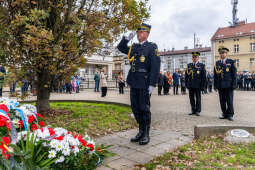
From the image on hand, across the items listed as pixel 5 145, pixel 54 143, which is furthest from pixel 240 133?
pixel 5 145

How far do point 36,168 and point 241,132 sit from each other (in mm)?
3833

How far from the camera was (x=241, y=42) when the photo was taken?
56.6m

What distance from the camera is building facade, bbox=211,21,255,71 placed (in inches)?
2187

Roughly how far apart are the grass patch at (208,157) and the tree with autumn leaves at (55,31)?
11.9 feet

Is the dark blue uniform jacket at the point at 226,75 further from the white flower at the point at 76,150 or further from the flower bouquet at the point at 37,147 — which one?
the white flower at the point at 76,150

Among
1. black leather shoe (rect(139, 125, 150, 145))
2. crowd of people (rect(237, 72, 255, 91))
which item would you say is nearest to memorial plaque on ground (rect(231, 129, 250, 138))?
black leather shoe (rect(139, 125, 150, 145))

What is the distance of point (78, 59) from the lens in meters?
6.31

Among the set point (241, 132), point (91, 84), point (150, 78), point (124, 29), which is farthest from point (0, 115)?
point (91, 84)

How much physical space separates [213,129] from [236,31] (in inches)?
2417

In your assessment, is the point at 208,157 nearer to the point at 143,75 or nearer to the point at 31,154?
the point at 143,75

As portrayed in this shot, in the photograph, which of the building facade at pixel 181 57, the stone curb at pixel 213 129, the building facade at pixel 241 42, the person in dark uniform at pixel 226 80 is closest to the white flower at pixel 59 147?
the stone curb at pixel 213 129

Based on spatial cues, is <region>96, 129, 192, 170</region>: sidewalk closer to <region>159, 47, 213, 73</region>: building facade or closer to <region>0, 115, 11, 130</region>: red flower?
<region>0, 115, 11, 130</region>: red flower

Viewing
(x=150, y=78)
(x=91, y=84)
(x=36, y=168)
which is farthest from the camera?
(x=91, y=84)

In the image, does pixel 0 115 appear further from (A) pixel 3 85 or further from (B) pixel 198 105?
(B) pixel 198 105
